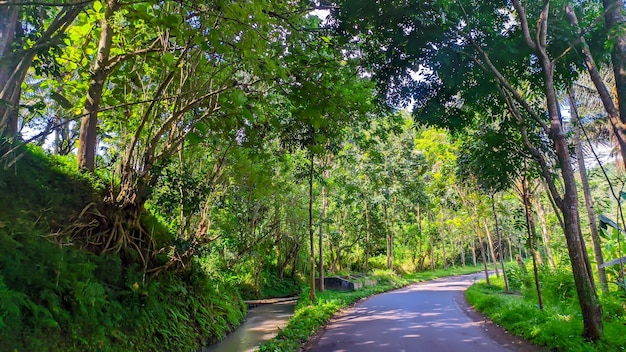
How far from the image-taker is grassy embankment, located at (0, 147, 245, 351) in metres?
5.43

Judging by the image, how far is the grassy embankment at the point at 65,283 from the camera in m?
5.43

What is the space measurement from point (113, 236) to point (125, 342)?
7.10 feet

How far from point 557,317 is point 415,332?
10.0 ft

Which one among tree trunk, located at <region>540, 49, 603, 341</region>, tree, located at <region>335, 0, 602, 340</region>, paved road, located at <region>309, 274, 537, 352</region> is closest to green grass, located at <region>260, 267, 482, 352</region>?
paved road, located at <region>309, 274, 537, 352</region>

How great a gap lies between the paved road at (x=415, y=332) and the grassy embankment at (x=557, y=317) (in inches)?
13.5

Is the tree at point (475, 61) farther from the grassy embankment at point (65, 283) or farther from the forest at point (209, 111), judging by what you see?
the grassy embankment at point (65, 283)

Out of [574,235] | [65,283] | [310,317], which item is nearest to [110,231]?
[65,283]

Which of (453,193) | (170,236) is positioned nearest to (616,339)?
(170,236)

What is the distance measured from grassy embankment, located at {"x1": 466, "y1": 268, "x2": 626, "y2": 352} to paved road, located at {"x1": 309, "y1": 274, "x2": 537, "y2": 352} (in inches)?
13.5

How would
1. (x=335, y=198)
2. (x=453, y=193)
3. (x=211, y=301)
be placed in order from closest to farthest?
1. (x=211, y=301)
2. (x=453, y=193)
3. (x=335, y=198)

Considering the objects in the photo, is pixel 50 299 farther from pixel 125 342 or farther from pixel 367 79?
pixel 367 79

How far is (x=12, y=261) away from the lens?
5473 mm

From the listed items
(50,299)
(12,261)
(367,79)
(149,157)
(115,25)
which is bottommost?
(50,299)

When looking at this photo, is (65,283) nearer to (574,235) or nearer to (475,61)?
(475,61)
